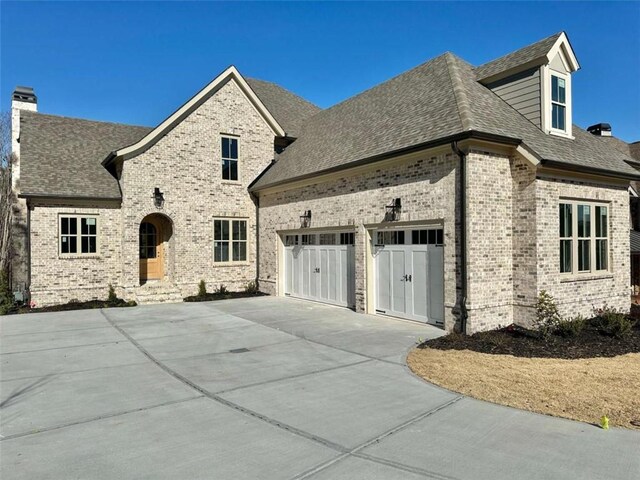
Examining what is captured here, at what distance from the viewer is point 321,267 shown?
16.1 meters

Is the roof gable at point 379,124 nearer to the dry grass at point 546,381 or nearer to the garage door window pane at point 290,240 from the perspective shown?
the garage door window pane at point 290,240

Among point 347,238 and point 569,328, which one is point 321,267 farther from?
point 569,328

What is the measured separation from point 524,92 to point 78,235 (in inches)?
627

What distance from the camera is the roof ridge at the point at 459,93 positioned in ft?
35.1

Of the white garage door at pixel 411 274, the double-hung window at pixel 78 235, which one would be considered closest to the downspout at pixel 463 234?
the white garage door at pixel 411 274

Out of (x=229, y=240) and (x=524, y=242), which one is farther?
(x=229, y=240)

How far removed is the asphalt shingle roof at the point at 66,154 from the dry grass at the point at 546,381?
1394cm

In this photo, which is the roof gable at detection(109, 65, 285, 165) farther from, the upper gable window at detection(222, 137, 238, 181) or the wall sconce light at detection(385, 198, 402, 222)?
the wall sconce light at detection(385, 198, 402, 222)

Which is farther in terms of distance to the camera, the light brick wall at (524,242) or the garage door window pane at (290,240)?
the garage door window pane at (290,240)

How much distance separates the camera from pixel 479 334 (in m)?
10.2

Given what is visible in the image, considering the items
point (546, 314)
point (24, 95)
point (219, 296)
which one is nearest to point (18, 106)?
point (24, 95)

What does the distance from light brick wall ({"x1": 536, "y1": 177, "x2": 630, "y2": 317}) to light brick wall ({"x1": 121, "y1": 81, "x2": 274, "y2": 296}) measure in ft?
39.6

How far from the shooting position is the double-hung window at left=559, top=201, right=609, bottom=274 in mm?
11500

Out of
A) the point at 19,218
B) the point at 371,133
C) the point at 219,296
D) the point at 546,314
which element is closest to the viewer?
the point at 546,314
